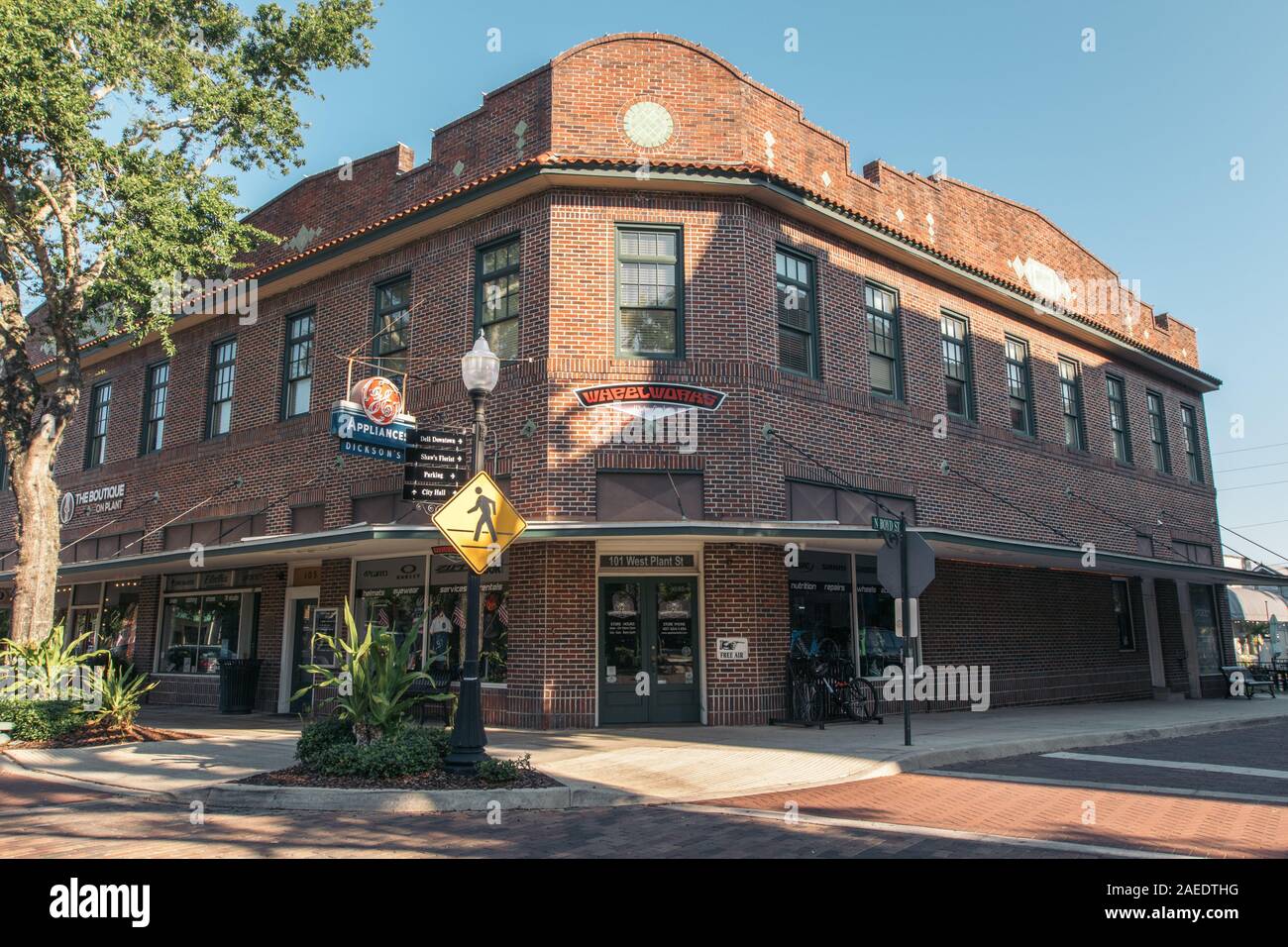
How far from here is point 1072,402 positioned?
21656mm

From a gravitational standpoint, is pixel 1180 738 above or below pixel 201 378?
below

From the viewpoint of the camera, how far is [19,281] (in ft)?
49.4

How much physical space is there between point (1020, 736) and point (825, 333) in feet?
23.7

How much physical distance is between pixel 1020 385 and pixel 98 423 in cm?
2234

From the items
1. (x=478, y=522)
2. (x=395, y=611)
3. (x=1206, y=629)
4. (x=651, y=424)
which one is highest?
(x=651, y=424)

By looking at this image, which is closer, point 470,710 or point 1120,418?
point 470,710

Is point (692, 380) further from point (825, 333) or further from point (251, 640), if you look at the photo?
point (251, 640)

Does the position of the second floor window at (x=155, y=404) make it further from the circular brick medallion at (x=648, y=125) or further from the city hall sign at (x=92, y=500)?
the circular brick medallion at (x=648, y=125)

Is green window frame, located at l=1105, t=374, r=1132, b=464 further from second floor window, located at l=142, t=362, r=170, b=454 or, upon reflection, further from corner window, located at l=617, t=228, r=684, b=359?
second floor window, located at l=142, t=362, r=170, b=454

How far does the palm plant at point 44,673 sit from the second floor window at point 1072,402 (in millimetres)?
19864

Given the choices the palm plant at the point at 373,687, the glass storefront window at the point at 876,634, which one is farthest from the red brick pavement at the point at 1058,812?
the glass storefront window at the point at 876,634

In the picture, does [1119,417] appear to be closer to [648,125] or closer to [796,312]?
[796,312]

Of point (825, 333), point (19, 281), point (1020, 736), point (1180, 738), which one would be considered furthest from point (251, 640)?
point (1180, 738)

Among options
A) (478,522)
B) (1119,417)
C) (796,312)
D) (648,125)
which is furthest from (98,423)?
(1119,417)
